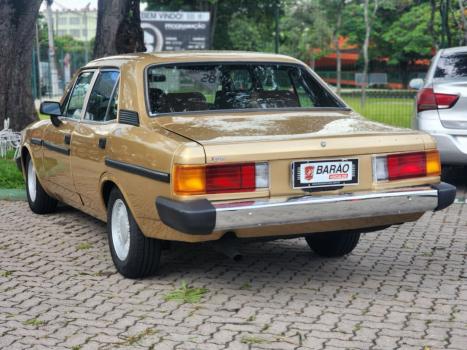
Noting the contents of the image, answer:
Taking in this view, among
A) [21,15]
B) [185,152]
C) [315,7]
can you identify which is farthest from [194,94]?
[315,7]

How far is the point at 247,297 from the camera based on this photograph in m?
5.20

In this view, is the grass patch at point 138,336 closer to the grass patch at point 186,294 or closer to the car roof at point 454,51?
the grass patch at point 186,294

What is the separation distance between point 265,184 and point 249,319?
824mm

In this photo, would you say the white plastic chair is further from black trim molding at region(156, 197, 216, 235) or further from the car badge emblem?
the car badge emblem

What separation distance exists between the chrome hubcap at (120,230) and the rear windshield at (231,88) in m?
0.77

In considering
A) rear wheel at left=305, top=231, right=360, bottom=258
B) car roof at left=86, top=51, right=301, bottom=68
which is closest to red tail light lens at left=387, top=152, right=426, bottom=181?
rear wheel at left=305, top=231, right=360, bottom=258

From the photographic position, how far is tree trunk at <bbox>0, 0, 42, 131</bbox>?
12.6 m

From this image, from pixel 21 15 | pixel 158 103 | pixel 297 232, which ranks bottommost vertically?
pixel 297 232

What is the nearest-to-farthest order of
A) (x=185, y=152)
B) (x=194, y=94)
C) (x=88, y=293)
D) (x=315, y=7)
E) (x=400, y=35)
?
(x=185, y=152), (x=88, y=293), (x=194, y=94), (x=315, y=7), (x=400, y=35)

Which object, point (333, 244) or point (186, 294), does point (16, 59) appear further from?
point (186, 294)

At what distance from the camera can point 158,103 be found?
570 centimetres

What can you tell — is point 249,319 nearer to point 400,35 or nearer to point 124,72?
point 124,72

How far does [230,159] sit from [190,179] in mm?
268

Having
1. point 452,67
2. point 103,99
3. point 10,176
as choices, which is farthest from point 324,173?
point 10,176
